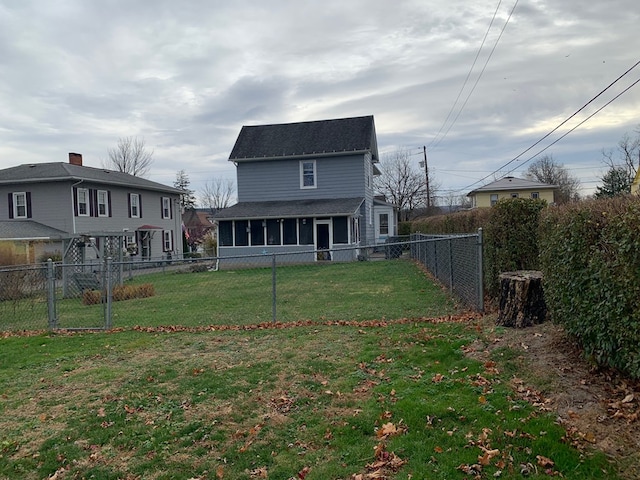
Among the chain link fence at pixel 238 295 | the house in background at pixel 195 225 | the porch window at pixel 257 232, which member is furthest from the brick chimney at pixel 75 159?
the house in background at pixel 195 225

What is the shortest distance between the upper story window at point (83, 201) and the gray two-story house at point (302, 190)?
311 inches

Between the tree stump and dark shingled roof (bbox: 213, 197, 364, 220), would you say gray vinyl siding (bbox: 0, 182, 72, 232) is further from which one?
the tree stump

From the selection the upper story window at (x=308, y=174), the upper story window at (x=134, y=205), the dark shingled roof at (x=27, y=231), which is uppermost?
the upper story window at (x=308, y=174)

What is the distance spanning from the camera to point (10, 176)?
2716 centimetres

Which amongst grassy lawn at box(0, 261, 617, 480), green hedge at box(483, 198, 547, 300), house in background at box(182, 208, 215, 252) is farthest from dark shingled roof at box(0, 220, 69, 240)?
house in background at box(182, 208, 215, 252)

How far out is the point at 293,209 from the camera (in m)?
25.5

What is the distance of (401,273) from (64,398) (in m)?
12.7

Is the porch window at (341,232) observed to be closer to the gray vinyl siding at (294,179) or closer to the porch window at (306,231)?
the porch window at (306,231)

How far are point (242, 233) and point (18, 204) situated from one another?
1305 centimetres

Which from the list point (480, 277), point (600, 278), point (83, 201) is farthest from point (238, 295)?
point (83, 201)

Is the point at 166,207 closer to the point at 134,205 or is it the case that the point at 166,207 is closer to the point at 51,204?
the point at 134,205

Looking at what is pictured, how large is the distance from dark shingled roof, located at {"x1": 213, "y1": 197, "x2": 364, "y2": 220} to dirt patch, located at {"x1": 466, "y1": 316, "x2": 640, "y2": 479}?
18.9 metres

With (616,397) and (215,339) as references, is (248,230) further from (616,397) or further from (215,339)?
(616,397)

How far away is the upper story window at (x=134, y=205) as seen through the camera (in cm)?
3122
